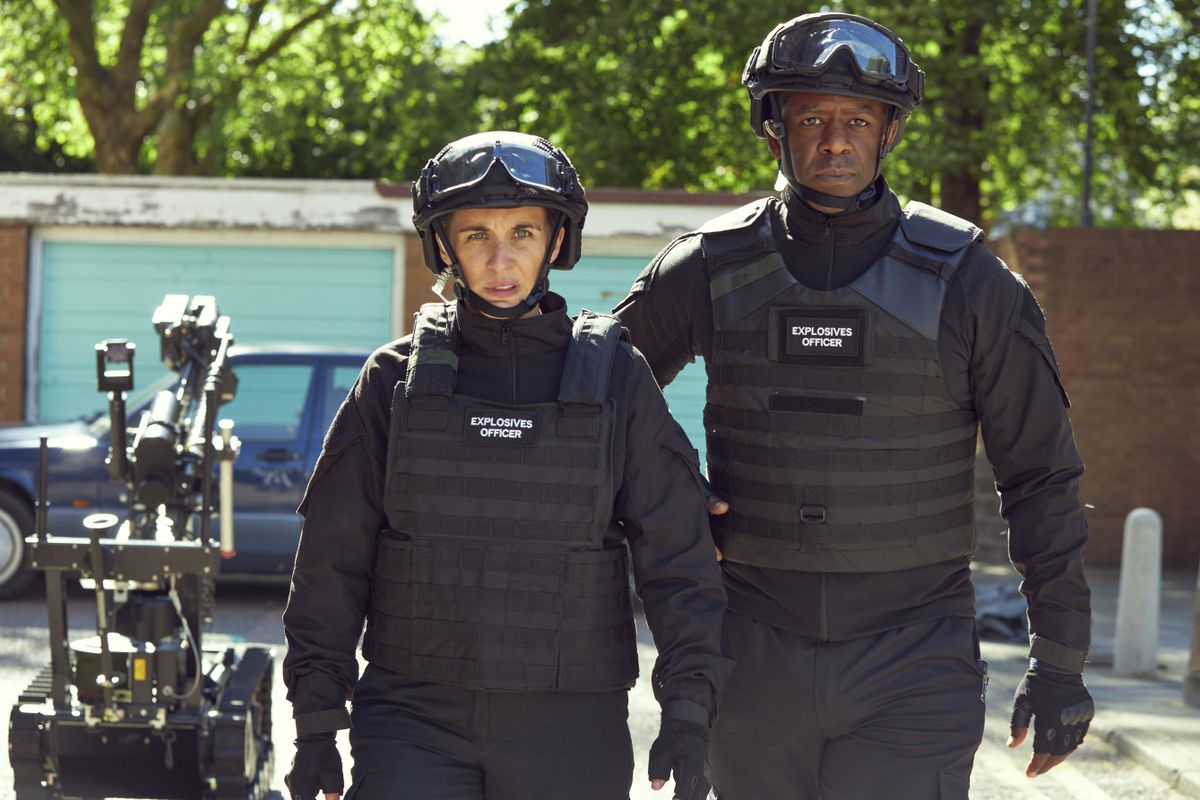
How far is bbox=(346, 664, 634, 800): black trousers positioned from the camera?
2992 millimetres

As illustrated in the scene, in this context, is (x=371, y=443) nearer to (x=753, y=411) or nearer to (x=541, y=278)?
(x=541, y=278)

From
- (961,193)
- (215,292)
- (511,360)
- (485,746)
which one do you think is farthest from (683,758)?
(961,193)

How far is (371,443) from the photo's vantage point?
3.20 metres

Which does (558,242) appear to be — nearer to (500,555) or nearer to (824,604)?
(500,555)

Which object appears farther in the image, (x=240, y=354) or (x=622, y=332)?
(x=240, y=354)

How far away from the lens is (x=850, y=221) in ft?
11.9

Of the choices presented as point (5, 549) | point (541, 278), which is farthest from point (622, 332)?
point (5, 549)

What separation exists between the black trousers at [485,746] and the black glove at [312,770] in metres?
0.05

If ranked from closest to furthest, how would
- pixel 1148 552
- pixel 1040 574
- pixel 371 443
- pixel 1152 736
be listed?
pixel 371 443 < pixel 1040 574 < pixel 1152 736 < pixel 1148 552

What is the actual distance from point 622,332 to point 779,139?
2.31 feet

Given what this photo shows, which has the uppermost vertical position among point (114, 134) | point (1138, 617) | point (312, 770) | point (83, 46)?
point (83, 46)

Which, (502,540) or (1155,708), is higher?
(502,540)

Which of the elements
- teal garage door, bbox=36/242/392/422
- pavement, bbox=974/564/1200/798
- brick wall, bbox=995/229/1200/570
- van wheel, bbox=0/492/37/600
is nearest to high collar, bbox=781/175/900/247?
pavement, bbox=974/564/1200/798

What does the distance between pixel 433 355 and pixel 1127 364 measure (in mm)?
12698
